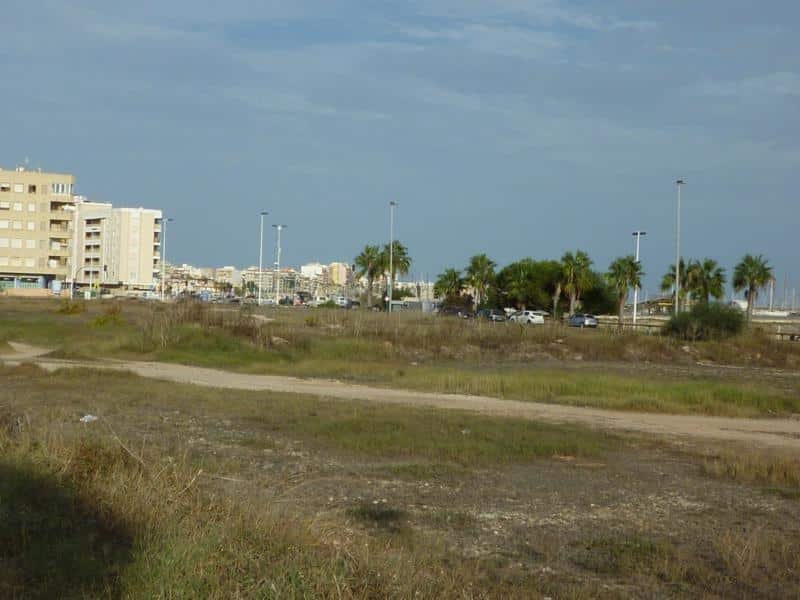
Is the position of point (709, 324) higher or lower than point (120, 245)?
lower

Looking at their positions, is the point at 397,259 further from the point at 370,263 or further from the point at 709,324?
the point at 709,324

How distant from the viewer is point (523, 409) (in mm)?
29078

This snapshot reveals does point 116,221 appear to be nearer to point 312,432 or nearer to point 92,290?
point 92,290

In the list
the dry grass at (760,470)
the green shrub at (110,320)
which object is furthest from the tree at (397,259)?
the dry grass at (760,470)

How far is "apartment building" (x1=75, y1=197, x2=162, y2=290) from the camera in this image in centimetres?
15338

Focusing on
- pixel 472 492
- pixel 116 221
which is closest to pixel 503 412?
pixel 472 492

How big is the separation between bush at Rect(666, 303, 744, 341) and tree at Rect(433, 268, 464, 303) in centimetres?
6007

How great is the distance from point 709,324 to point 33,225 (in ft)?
313

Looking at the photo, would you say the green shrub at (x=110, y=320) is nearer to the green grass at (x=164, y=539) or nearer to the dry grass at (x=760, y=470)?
the dry grass at (x=760, y=470)

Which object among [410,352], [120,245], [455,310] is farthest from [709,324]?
[120,245]

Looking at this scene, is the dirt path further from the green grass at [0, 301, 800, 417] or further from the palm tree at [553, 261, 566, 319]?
the palm tree at [553, 261, 566, 319]

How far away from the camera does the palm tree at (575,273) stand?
106438 mm

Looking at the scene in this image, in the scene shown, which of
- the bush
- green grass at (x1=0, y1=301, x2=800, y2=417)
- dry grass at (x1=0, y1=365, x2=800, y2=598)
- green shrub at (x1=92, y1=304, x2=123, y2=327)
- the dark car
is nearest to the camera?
dry grass at (x1=0, y1=365, x2=800, y2=598)

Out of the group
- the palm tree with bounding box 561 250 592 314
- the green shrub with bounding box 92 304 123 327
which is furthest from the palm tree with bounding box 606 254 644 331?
the green shrub with bounding box 92 304 123 327
